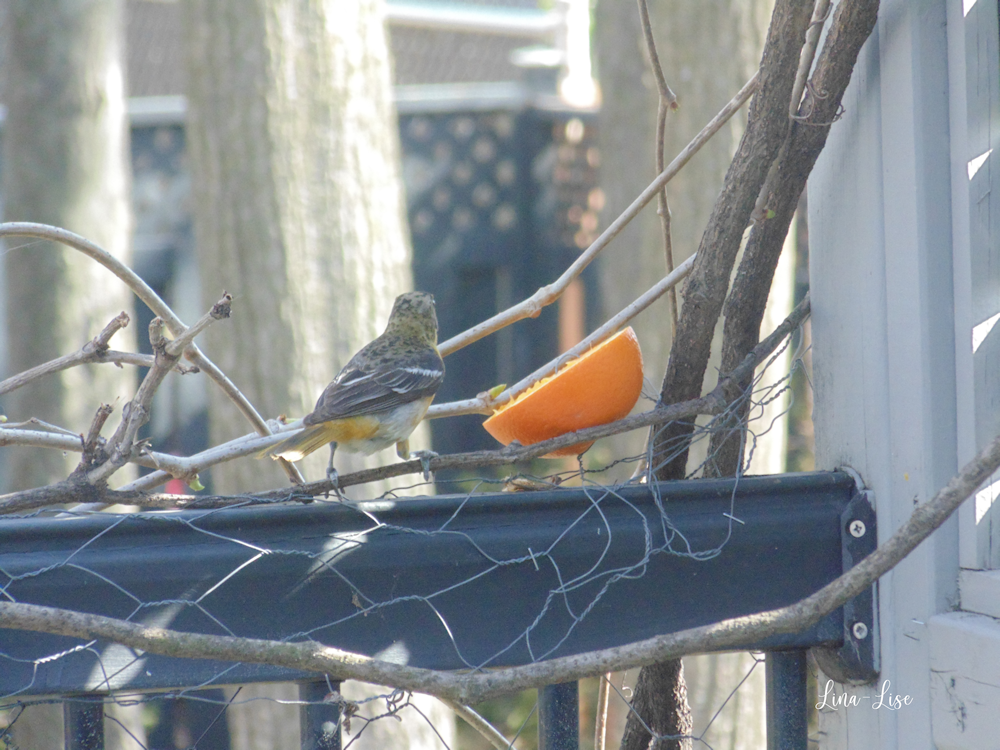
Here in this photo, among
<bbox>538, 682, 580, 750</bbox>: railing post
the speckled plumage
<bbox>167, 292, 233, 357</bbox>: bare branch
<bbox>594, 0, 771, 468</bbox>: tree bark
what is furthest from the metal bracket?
<bbox>594, 0, 771, 468</bbox>: tree bark

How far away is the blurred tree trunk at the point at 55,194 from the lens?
211 inches

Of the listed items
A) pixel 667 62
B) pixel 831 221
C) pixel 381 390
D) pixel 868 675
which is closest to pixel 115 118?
pixel 667 62

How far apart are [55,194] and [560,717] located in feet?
17.2

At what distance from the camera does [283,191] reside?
3924 millimetres

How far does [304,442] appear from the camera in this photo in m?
2.32

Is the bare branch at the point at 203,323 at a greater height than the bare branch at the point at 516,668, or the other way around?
the bare branch at the point at 203,323

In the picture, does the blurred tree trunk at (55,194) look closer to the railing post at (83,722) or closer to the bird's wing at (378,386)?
the bird's wing at (378,386)

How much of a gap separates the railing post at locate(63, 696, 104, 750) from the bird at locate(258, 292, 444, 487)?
0.96m

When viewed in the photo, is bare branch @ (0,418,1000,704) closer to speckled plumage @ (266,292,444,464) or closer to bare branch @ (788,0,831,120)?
bare branch @ (788,0,831,120)

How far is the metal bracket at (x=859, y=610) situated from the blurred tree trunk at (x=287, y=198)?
109 inches

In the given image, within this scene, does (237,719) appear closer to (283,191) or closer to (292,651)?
(283,191)

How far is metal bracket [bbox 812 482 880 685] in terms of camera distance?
1.37 meters

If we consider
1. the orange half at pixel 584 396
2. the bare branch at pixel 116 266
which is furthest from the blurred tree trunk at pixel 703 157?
the bare branch at pixel 116 266

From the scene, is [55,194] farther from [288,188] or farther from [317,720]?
[317,720]
